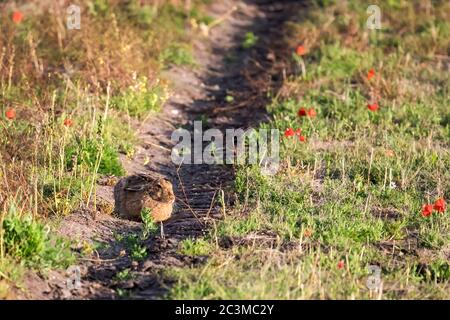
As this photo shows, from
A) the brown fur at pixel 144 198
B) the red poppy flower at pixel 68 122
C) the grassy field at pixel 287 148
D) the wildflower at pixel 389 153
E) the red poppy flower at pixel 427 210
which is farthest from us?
the wildflower at pixel 389 153

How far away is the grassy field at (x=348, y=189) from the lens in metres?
5.70

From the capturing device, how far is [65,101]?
834cm

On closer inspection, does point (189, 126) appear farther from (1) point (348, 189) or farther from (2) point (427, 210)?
(2) point (427, 210)

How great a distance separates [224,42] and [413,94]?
353 cm

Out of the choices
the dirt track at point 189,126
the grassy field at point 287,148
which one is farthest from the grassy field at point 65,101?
the dirt track at point 189,126

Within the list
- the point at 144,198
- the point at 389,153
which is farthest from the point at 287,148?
the point at 144,198

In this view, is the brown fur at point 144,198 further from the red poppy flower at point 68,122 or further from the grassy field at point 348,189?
the red poppy flower at point 68,122

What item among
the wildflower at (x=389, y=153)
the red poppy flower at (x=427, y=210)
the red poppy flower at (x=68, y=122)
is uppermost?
the red poppy flower at (x=68, y=122)

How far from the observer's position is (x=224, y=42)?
12328mm

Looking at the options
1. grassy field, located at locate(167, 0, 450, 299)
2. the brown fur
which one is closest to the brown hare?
the brown fur

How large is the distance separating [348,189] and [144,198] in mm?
1646

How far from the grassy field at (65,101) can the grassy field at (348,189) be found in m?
1.09
